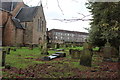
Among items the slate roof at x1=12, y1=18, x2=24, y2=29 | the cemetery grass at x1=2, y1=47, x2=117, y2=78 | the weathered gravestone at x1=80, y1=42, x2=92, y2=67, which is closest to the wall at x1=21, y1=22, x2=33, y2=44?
the slate roof at x1=12, y1=18, x2=24, y2=29

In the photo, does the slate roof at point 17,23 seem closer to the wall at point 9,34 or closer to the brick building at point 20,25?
the brick building at point 20,25

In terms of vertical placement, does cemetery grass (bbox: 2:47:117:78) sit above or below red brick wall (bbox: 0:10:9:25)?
below

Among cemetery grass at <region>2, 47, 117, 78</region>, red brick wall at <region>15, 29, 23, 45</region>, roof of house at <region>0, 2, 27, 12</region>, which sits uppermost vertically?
roof of house at <region>0, 2, 27, 12</region>

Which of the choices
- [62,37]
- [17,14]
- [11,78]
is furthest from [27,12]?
[11,78]

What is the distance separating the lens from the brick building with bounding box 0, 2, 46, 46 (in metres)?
28.6

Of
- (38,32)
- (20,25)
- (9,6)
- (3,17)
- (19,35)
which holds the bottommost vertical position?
(19,35)

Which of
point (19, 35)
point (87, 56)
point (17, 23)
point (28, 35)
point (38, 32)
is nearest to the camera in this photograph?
point (87, 56)

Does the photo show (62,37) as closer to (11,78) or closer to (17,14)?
(17,14)

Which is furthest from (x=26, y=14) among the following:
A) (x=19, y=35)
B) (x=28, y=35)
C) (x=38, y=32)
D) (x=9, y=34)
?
(x=9, y=34)

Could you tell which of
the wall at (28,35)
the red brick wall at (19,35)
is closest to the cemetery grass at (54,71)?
the red brick wall at (19,35)

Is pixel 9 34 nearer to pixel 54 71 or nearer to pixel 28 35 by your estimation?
pixel 28 35

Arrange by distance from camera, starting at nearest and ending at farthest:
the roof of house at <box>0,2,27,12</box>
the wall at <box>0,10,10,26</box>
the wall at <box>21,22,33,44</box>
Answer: the wall at <box>0,10,10,26</box>, the wall at <box>21,22,33,44</box>, the roof of house at <box>0,2,27,12</box>

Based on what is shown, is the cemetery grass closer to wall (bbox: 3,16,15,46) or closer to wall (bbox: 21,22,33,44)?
wall (bbox: 3,16,15,46)

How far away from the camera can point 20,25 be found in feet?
102
